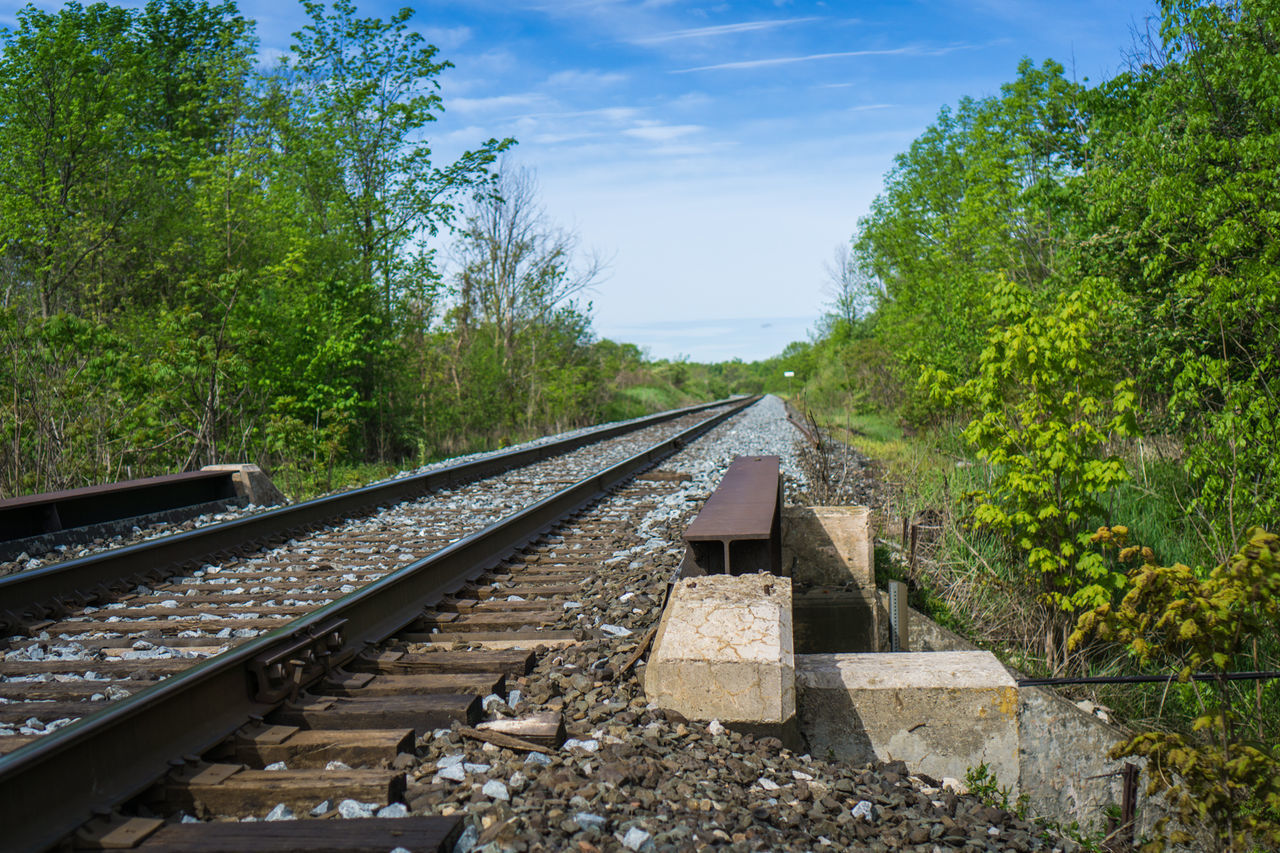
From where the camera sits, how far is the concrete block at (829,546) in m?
6.93

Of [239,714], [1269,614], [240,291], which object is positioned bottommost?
[239,714]

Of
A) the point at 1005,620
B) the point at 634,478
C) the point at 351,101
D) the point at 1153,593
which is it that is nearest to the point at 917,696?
the point at 1153,593

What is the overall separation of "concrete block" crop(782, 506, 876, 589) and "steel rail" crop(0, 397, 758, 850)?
323 cm

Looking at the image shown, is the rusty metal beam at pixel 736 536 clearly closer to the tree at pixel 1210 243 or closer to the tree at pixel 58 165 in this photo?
the tree at pixel 1210 243

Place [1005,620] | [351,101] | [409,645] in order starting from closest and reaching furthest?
[409,645] < [1005,620] < [351,101]

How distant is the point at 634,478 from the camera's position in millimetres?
11484

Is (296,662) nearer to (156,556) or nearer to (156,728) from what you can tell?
(156,728)

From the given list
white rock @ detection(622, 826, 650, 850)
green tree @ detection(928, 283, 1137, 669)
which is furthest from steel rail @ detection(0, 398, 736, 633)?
green tree @ detection(928, 283, 1137, 669)

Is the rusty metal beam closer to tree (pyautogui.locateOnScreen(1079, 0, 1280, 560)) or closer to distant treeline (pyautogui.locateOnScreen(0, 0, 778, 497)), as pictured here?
tree (pyautogui.locateOnScreen(1079, 0, 1280, 560))

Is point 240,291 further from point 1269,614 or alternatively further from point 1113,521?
point 1269,614

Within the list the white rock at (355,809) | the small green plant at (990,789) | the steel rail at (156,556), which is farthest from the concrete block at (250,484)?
the small green plant at (990,789)

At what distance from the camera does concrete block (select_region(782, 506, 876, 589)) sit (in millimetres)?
6930

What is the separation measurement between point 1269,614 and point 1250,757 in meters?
0.52

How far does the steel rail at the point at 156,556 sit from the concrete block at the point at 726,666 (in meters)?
3.48
